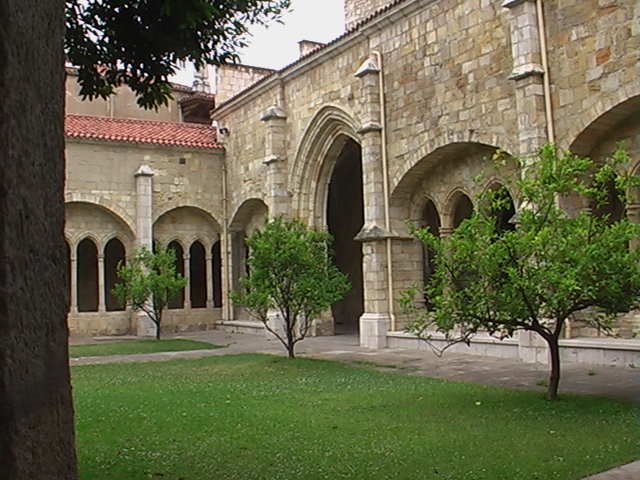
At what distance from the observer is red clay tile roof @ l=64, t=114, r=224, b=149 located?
19.0m

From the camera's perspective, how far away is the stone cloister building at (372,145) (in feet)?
32.3

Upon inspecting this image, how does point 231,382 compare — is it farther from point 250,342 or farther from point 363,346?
point 250,342

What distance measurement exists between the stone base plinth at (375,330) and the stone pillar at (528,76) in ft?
14.3

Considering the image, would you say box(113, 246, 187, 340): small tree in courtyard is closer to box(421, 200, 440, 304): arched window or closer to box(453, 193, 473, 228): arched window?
box(421, 200, 440, 304): arched window

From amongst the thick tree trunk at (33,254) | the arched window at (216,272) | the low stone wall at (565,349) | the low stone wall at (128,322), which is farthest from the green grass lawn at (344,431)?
the arched window at (216,272)

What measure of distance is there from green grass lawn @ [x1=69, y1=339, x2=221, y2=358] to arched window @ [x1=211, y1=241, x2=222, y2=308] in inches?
203

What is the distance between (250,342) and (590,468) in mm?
11957

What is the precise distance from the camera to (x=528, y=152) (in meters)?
10.1

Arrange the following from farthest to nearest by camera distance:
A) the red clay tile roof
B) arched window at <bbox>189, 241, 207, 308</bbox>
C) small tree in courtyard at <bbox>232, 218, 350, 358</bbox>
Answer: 1. arched window at <bbox>189, 241, 207, 308</bbox>
2. the red clay tile roof
3. small tree in courtyard at <bbox>232, 218, 350, 358</bbox>

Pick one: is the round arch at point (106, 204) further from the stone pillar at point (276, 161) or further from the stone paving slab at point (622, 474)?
the stone paving slab at point (622, 474)

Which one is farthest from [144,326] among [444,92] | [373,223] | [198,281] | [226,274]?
[444,92]

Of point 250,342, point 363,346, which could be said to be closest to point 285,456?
point 363,346

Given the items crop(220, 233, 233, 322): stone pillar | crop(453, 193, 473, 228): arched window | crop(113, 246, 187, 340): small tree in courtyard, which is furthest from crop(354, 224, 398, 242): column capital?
crop(220, 233, 233, 322): stone pillar

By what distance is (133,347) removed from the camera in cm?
1443
